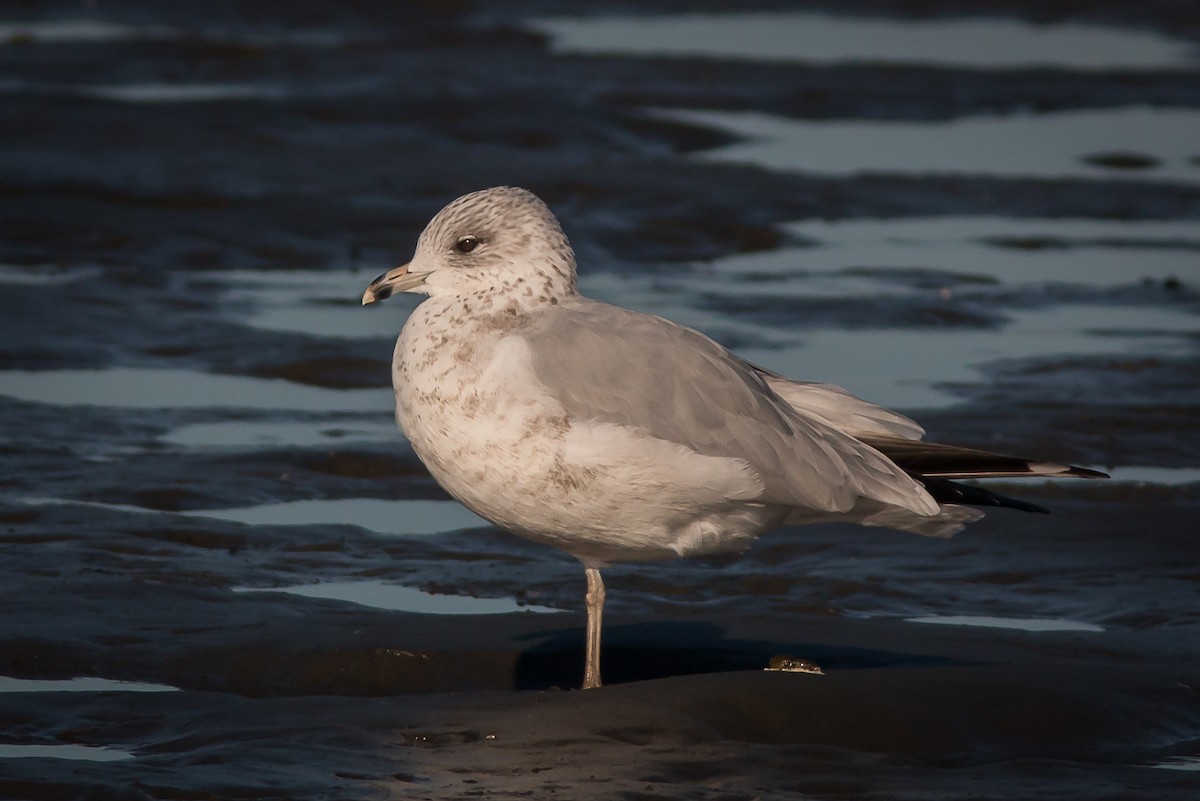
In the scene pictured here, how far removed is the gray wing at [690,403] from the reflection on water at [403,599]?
150cm

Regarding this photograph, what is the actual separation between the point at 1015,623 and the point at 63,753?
3.65m

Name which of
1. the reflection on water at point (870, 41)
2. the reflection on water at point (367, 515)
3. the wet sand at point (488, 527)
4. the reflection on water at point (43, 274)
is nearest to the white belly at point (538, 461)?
the wet sand at point (488, 527)

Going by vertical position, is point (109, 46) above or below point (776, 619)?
above

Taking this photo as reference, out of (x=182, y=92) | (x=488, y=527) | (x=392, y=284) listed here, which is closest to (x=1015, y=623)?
(x=488, y=527)

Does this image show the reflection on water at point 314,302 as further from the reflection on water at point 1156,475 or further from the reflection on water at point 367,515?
the reflection on water at point 1156,475

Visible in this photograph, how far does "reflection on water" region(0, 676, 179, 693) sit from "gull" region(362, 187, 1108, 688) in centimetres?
122

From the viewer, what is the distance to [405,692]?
6.70 m

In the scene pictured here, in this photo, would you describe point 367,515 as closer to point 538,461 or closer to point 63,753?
point 538,461

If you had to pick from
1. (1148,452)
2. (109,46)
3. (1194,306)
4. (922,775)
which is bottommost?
(922,775)

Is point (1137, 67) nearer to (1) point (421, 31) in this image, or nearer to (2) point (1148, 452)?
(1) point (421, 31)

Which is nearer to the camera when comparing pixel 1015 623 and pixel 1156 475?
pixel 1015 623

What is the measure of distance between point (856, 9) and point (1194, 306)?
1272 centimetres

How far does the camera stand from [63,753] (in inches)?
231

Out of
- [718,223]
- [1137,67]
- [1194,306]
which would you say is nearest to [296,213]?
[718,223]
